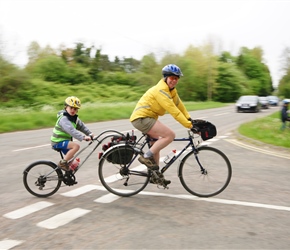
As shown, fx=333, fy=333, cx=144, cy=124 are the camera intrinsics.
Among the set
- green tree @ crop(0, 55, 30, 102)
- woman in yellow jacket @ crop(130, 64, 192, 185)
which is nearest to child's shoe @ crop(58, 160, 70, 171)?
woman in yellow jacket @ crop(130, 64, 192, 185)

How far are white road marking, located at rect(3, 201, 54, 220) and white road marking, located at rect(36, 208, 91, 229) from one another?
47cm

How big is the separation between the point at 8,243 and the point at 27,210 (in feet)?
3.65

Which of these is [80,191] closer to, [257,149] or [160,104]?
[160,104]

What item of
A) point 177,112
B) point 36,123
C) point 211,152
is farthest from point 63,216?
point 36,123

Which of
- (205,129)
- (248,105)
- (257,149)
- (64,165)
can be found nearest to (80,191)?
(64,165)

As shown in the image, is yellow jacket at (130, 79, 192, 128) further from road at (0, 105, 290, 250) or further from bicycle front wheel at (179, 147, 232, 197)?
road at (0, 105, 290, 250)

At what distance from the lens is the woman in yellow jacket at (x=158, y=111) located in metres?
5.05

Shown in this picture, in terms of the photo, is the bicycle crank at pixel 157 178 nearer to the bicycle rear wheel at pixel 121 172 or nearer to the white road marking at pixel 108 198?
the bicycle rear wheel at pixel 121 172

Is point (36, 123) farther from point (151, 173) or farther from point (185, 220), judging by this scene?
point (185, 220)

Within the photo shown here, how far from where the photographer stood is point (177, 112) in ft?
16.5

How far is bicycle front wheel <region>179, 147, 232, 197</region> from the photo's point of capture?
5.47 metres

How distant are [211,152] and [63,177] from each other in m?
2.48

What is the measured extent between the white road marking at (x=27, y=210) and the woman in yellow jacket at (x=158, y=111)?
1627mm

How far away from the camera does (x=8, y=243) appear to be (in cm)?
362
